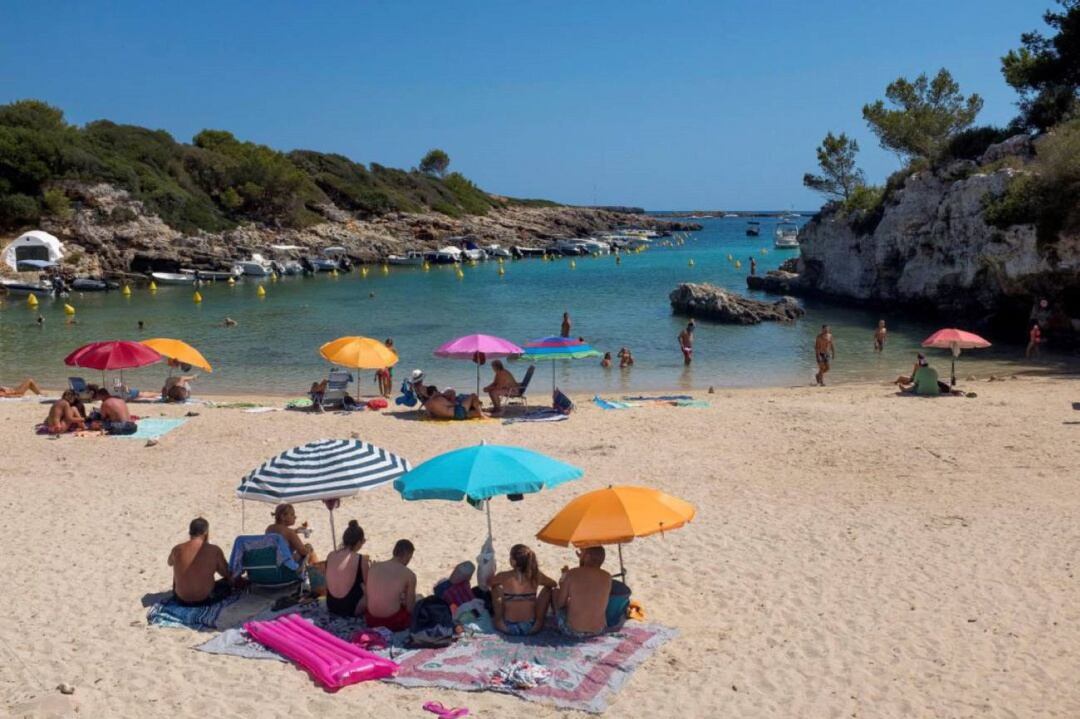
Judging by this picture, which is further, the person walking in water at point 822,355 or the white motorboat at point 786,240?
the white motorboat at point 786,240

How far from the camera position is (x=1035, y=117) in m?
39.2

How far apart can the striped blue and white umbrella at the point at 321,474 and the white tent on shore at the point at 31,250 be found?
2093 inches

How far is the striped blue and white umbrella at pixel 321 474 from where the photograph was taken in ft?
26.4

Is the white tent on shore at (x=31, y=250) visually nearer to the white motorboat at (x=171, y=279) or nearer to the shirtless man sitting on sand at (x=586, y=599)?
the white motorboat at (x=171, y=279)

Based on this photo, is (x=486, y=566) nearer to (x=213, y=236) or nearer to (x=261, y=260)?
(x=261, y=260)

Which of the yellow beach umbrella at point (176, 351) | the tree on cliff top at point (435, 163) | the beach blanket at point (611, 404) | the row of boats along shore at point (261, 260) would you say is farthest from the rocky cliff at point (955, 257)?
the tree on cliff top at point (435, 163)

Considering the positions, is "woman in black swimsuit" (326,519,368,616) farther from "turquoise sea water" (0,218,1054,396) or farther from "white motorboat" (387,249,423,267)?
"white motorboat" (387,249,423,267)

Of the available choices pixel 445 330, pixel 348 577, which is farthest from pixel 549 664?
pixel 445 330

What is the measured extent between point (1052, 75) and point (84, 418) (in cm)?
3995

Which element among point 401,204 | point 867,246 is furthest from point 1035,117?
point 401,204

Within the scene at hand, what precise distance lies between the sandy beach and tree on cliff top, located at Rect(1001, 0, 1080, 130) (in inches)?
1004

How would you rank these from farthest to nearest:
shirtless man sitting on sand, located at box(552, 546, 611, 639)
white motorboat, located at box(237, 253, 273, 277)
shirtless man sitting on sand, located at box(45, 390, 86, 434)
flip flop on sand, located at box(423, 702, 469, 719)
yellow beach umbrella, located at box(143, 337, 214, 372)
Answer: white motorboat, located at box(237, 253, 273, 277) → yellow beach umbrella, located at box(143, 337, 214, 372) → shirtless man sitting on sand, located at box(45, 390, 86, 434) → shirtless man sitting on sand, located at box(552, 546, 611, 639) → flip flop on sand, located at box(423, 702, 469, 719)

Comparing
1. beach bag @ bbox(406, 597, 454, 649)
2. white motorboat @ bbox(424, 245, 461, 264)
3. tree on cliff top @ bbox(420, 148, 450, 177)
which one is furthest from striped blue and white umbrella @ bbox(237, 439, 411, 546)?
tree on cliff top @ bbox(420, 148, 450, 177)

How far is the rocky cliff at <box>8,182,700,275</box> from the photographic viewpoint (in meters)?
60.2
